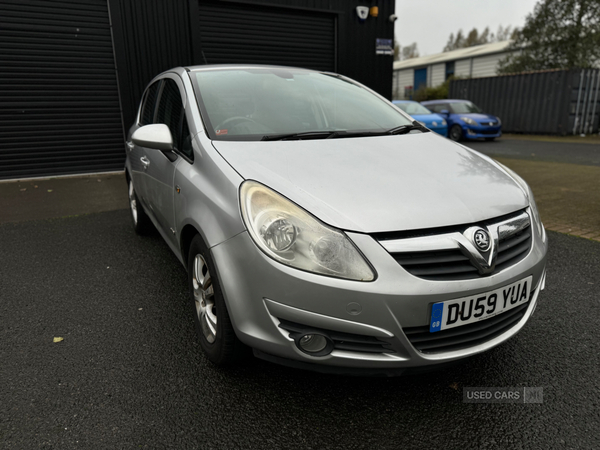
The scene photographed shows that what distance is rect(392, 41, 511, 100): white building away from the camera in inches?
1470

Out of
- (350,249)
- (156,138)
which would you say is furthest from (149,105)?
(350,249)

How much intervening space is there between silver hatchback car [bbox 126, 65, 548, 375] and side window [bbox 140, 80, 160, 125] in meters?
1.35

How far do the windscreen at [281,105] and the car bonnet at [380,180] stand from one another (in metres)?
0.27

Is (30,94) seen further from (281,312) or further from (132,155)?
(281,312)

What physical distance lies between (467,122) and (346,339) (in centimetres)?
1420

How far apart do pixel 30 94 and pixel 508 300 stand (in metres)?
8.37

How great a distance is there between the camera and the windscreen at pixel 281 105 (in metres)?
2.60

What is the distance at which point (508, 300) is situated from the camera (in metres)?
1.87

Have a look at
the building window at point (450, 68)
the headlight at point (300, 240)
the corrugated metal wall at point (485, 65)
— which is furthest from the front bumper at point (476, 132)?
the building window at point (450, 68)

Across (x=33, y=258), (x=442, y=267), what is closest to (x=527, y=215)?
(x=442, y=267)

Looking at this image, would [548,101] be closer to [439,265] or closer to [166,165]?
[166,165]

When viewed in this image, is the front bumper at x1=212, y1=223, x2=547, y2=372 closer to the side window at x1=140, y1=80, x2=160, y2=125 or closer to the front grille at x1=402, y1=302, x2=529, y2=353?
the front grille at x1=402, y1=302, x2=529, y2=353

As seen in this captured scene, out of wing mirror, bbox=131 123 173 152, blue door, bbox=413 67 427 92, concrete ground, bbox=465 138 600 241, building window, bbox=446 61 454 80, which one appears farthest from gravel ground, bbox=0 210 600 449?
blue door, bbox=413 67 427 92

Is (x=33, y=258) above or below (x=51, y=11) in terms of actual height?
below
